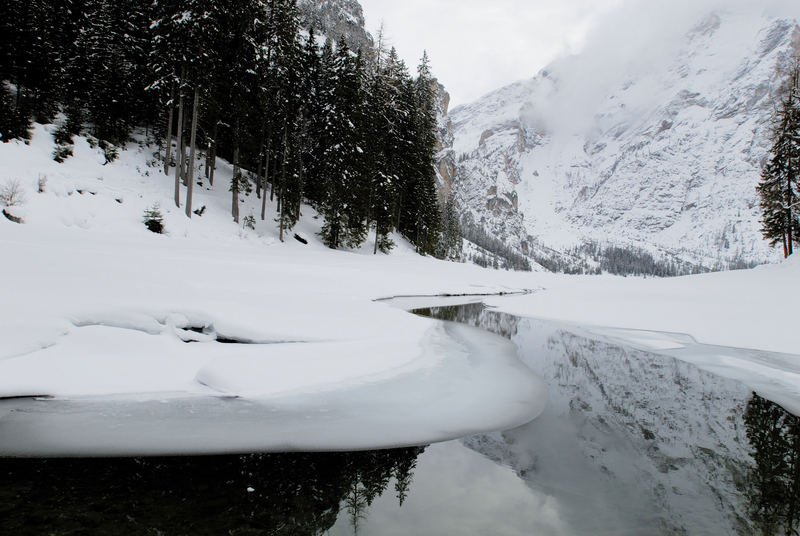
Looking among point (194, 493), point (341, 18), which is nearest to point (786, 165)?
point (194, 493)

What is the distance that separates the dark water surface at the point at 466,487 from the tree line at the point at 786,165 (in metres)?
34.7

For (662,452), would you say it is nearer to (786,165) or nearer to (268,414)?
(268,414)

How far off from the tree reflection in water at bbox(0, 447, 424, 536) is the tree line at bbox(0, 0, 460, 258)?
22.8 meters

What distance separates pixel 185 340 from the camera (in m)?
8.03

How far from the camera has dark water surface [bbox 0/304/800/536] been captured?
3.60 metres

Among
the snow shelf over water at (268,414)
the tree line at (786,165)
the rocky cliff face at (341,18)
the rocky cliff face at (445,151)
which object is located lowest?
the snow shelf over water at (268,414)

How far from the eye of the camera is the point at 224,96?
29.1 meters

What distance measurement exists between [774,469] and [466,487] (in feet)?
13.6

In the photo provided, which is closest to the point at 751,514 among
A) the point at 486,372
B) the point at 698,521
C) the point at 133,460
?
the point at 698,521

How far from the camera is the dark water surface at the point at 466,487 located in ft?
11.8

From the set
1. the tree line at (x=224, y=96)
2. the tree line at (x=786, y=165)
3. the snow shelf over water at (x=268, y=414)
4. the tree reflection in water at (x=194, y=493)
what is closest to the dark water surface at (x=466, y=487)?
the tree reflection in water at (x=194, y=493)

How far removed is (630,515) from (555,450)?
149 centimetres

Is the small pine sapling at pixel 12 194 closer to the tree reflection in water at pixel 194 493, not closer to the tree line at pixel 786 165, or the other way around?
the tree reflection in water at pixel 194 493

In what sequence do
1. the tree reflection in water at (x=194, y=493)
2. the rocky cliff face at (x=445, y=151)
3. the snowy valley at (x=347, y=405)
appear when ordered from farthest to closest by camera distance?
the rocky cliff face at (x=445, y=151), the snowy valley at (x=347, y=405), the tree reflection in water at (x=194, y=493)
